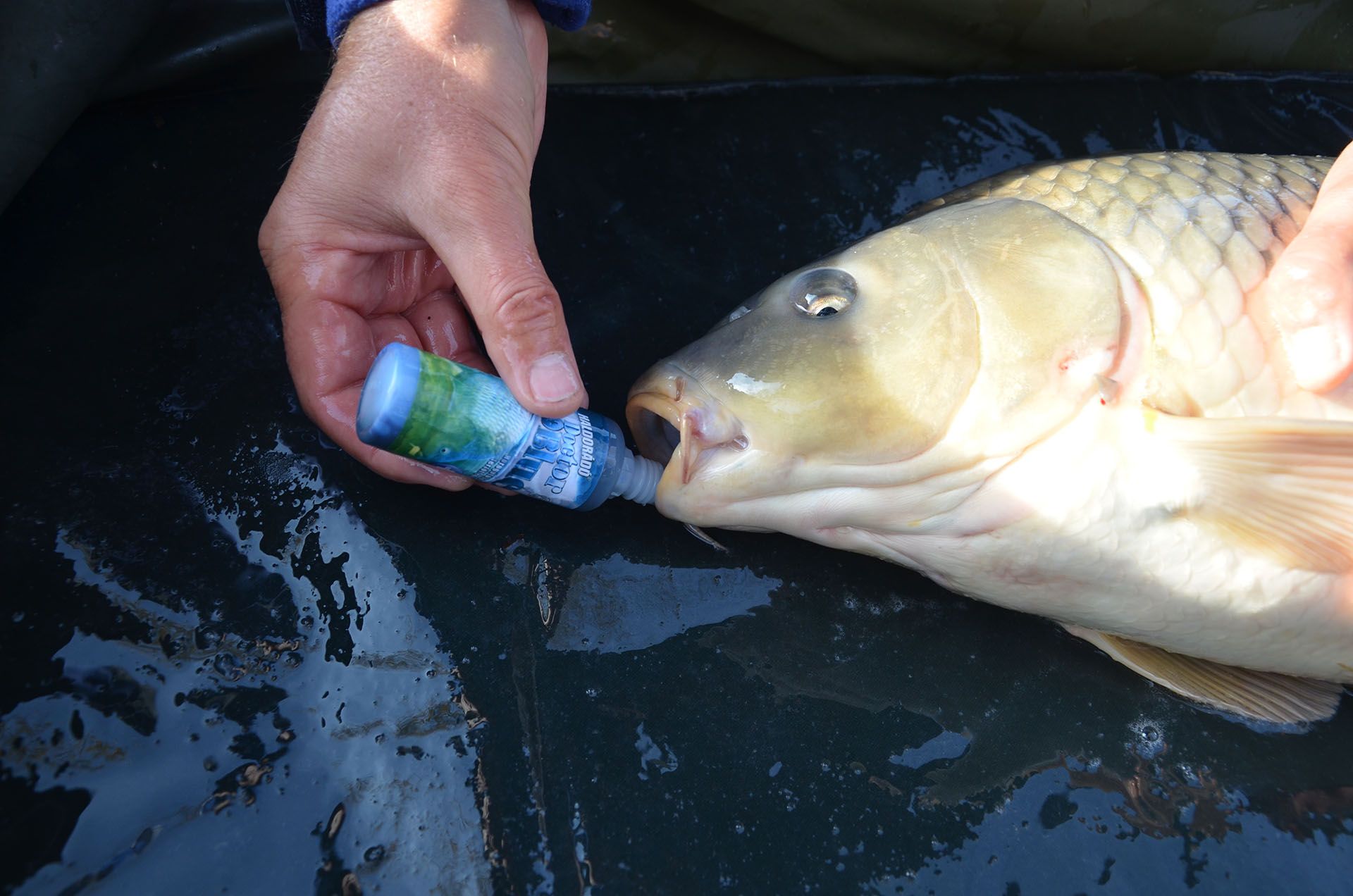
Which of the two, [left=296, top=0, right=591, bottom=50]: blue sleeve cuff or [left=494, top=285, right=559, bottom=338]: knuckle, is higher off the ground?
[left=296, top=0, right=591, bottom=50]: blue sleeve cuff

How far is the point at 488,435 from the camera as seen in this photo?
1481 mm

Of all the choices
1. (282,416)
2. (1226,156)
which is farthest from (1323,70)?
(282,416)

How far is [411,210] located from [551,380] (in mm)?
415

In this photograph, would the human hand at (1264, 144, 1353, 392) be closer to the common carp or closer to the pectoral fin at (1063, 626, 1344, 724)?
the common carp

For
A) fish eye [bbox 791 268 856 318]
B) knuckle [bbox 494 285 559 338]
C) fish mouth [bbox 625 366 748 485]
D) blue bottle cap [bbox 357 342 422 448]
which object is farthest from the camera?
fish eye [bbox 791 268 856 318]

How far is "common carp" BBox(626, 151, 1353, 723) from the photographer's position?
1.58m

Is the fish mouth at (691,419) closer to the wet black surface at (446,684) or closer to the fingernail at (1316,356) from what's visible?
the wet black surface at (446,684)

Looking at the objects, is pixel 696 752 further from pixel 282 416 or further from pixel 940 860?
pixel 282 416

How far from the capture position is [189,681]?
150 cm

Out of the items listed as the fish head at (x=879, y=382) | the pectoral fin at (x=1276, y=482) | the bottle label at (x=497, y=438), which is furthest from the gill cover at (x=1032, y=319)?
the bottle label at (x=497, y=438)

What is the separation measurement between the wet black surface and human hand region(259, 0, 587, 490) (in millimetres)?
204

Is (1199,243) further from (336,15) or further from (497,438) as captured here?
(336,15)

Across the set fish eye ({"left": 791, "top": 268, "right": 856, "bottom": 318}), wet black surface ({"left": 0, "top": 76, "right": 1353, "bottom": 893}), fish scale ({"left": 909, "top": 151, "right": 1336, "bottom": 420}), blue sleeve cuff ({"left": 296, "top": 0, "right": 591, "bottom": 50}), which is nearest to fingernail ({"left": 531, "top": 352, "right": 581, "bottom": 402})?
wet black surface ({"left": 0, "top": 76, "right": 1353, "bottom": 893})

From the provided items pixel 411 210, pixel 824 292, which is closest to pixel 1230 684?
pixel 824 292
